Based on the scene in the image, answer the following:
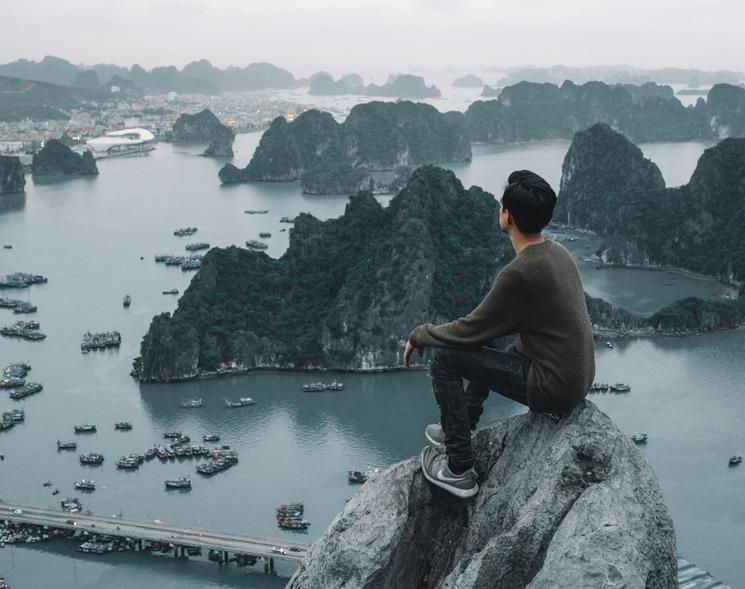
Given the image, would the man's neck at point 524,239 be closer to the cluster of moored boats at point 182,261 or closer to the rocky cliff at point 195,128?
the cluster of moored boats at point 182,261

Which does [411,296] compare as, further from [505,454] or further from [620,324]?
[505,454]

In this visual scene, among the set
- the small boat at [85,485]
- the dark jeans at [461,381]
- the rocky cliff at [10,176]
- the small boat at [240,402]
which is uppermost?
the dark jeans at [461,381]

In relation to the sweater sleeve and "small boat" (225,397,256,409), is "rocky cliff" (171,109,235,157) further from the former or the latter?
the sweater sleeve

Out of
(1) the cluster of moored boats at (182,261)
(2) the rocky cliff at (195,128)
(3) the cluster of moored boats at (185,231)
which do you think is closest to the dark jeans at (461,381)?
(1) the cluster of moored boats at (182,261)

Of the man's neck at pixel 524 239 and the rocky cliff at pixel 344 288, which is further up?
the man's neck at pixel 524 239

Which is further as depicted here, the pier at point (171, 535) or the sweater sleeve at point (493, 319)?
the pier at point (171, 535)

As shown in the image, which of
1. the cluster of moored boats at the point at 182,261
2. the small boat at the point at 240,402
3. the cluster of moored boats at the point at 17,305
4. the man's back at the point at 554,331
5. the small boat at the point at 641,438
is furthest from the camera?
the cluster of moored boats at the point at 182,261

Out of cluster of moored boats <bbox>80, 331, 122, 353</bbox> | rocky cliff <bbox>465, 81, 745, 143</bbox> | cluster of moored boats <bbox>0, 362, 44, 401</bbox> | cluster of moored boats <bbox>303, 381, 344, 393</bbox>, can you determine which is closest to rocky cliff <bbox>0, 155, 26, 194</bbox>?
cluster of moored boats <bbox>80, 331, 122, 353</bbox>

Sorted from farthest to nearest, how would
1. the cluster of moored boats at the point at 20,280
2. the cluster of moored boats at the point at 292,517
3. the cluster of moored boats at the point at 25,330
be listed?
the cluster of moored boats at the point at 20,280, the cluster of moored boats at the point at 25,330, the cluster of moored boats at the point at 292,517
